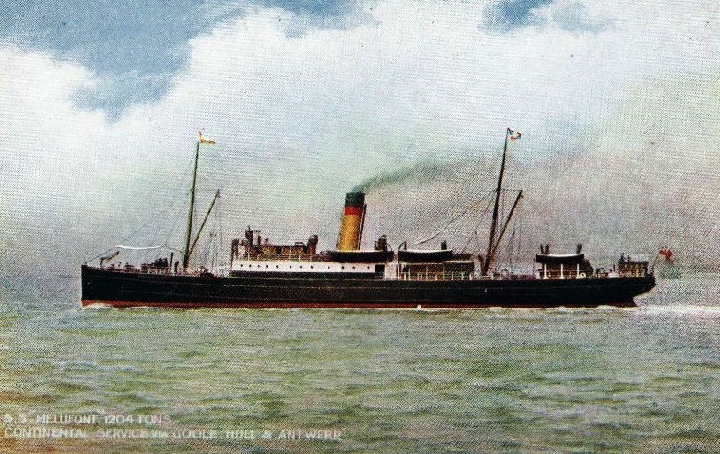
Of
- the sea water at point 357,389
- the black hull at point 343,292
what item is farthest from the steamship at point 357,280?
the sea water at point 357,389

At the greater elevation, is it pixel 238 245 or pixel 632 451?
pixel 238 245

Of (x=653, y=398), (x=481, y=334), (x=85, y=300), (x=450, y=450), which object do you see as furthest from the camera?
(x=85, y=300)

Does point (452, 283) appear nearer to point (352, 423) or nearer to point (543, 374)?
point (543, 374)

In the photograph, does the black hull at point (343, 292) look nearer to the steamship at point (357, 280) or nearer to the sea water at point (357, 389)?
the steamship at point (357, 280)

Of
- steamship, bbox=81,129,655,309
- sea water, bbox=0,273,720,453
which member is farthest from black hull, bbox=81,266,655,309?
sea water, bbox=0,273,720,453

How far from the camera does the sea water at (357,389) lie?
11.5m

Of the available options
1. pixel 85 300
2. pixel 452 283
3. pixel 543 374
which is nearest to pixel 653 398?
pixel 543 374

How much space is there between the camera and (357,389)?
48.8 feet

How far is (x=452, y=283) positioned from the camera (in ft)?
128

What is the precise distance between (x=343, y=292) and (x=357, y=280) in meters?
0.96

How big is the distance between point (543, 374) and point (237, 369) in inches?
277

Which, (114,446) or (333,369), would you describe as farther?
(333,369)

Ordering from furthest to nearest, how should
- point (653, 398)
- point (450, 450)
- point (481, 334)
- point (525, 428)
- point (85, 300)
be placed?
point (85, 300)
point (481, 334)
point (653, 398)
point (525, 428)
point (450, 450)

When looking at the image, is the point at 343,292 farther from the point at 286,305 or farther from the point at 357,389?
the point at 357,389
